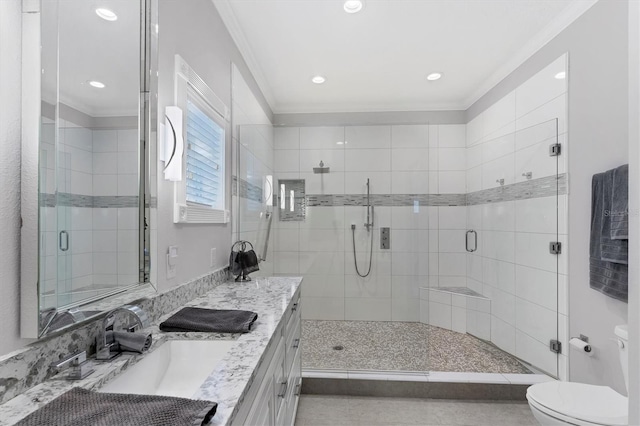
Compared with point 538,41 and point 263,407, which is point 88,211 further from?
point 538,41

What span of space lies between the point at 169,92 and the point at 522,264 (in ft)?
9.75

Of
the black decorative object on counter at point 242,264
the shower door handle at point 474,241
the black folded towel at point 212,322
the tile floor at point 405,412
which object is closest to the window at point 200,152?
the black decorative object on counter at point 242,264

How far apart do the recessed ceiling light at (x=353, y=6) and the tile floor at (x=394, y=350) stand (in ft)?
8.77

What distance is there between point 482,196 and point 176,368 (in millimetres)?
3371

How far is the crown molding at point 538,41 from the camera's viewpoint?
7.07ft

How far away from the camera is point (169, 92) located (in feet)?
4.83

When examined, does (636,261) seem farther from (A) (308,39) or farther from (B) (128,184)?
(A) (308,39)

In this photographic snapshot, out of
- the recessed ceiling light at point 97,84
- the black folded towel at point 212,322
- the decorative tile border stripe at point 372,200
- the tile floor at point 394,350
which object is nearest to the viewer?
the recessed ceiling light at point 97,84

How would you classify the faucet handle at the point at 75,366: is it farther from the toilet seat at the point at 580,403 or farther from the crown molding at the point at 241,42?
the crown molding at the point at 241,42

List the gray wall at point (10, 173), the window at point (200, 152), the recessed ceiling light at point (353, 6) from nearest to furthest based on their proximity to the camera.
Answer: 1. the gray wall at point (10, 173)
2. the window at point (200, 152)
3. the recessed ceiling light at point (353, 6)

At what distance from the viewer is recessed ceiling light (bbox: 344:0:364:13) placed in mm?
2107

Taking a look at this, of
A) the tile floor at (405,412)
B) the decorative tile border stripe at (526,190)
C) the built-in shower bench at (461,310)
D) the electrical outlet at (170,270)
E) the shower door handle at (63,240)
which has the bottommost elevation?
the tile floor at (405,412)

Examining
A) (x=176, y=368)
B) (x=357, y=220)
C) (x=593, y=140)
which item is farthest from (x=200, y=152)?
(x=593, y=140)

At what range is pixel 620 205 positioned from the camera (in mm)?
1774
